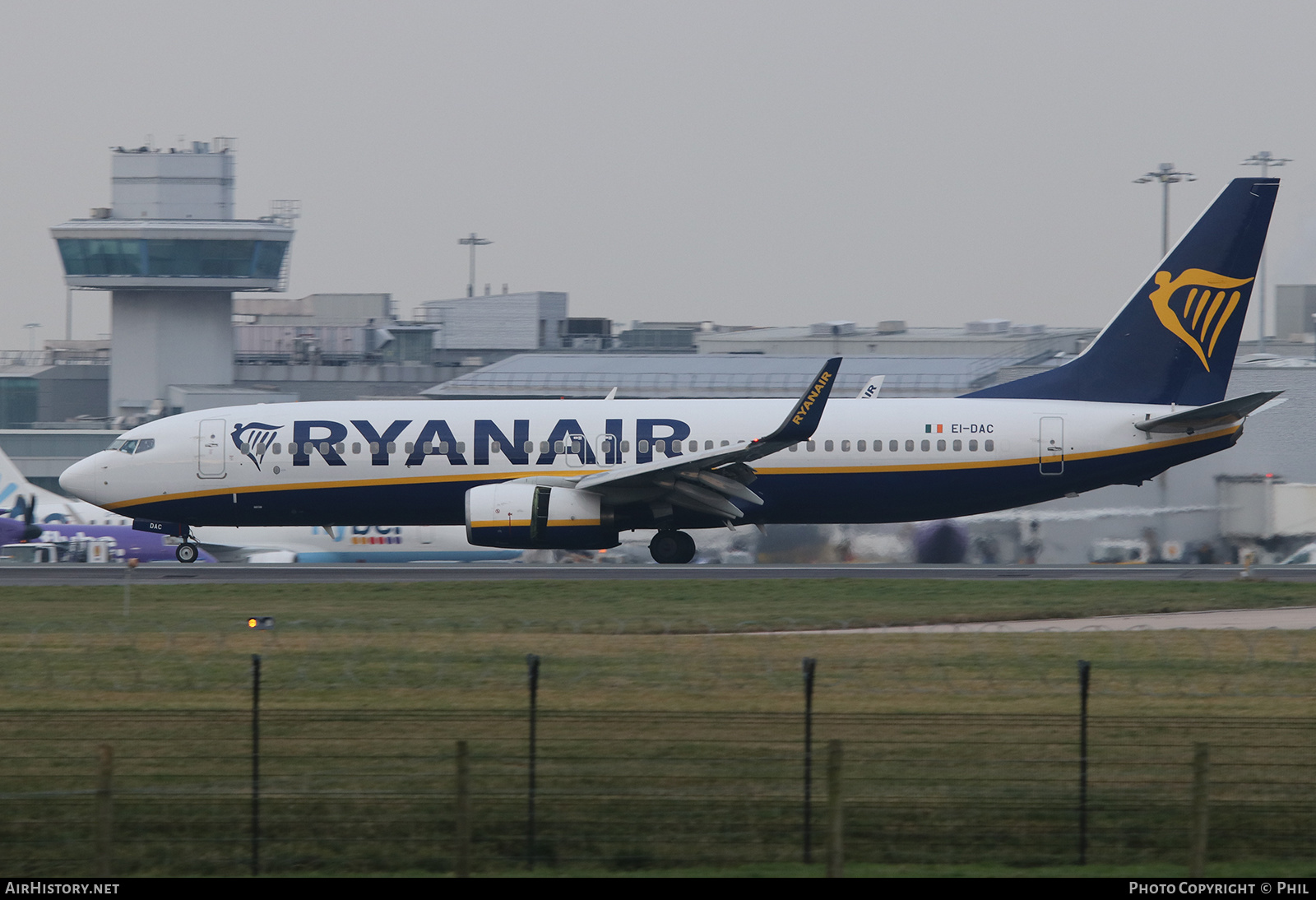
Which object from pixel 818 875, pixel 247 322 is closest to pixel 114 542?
pixel 818 875

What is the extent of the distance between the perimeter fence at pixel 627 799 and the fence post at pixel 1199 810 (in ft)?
1.45

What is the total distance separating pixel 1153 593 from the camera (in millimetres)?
24719

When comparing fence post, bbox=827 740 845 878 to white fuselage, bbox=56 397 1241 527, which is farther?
white fuselage, bbox=56 397 1241 527

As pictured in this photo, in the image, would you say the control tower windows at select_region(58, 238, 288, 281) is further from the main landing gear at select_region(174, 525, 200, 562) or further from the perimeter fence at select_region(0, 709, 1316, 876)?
the perimeter fence at select_region(0, 709, 1316, 876)

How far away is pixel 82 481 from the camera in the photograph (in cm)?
3133

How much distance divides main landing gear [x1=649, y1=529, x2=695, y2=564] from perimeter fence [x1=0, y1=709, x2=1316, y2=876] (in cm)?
1836

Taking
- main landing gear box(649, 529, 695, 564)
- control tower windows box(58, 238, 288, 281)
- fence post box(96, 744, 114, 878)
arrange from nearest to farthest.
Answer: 1. fence post box(96, 744, 114, 878)
2. main landing gear box(649, 529, 695, 564)
3. control tower windows box(58, 238, 288, 281)

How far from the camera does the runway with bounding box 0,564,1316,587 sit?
28.0 metres

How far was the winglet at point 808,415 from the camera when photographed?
27.4 m

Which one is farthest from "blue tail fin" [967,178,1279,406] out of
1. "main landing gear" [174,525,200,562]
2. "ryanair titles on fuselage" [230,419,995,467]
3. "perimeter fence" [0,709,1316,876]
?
"main landing gear" [174,525,200,562]

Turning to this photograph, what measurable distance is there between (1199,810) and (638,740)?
436 centimetres

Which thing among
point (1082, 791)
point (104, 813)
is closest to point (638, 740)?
point (1082, 791)

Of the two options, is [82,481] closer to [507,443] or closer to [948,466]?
[507,443]

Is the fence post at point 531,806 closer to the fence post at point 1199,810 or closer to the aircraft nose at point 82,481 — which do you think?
the fence post at point 1199,810
